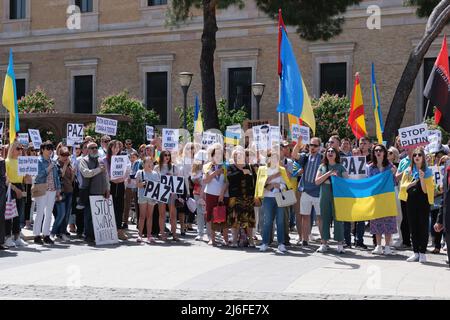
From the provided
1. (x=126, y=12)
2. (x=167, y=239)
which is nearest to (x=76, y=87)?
(x=126, y=12)

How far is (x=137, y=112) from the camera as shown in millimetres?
31609

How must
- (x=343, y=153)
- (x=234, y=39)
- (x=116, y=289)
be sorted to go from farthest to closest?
(x=234, y=39)
(x=343, y=153)
(x=116, y=289)

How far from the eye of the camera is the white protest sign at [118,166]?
1376 centimetres

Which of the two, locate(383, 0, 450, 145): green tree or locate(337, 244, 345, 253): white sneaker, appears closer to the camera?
locate(337, 244, 345, 253): white sneaker

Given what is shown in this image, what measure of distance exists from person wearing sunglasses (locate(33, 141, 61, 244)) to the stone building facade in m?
17.4

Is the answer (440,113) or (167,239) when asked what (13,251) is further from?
(440,113)

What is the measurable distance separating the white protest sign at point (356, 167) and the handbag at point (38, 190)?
5270 millimetres

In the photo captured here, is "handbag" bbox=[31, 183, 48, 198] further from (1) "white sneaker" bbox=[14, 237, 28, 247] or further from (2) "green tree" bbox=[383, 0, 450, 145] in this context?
(2) "green tree" bbox=[383, 0, 450, 145]

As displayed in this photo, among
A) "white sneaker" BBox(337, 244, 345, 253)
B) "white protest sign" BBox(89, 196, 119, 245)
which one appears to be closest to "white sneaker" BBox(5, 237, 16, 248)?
"white protest sign" BBox(89, 196, 119, 245)

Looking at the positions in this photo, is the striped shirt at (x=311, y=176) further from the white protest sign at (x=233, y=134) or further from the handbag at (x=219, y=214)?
the white protest sign at (x=233, y=134)

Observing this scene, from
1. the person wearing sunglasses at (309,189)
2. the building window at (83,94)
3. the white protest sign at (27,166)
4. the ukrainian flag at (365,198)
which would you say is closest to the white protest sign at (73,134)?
the white protest sign at (27,166)

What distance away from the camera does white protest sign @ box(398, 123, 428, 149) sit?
Result: 13445 millimetres

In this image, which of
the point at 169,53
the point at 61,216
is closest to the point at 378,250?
the point at 61,216
